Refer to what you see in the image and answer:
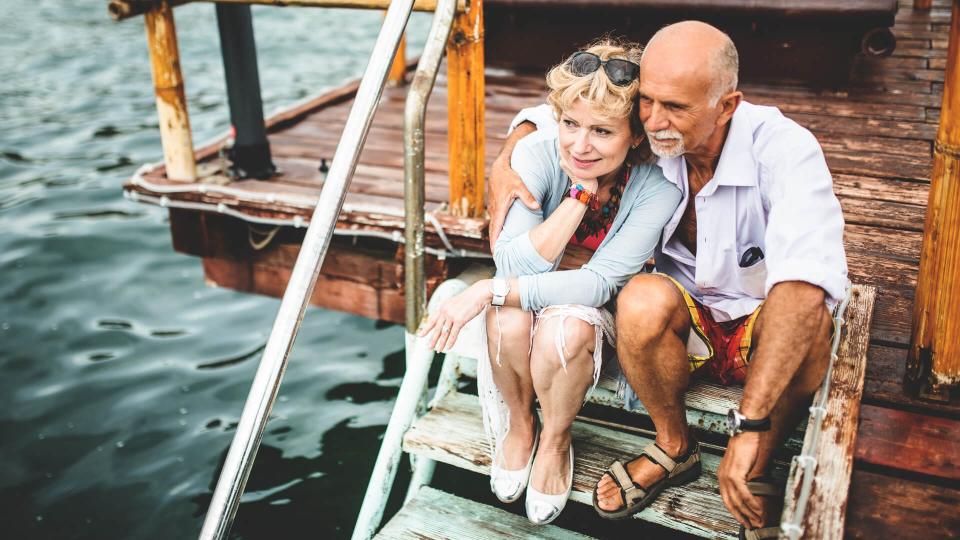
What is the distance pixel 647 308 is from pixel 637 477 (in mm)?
438

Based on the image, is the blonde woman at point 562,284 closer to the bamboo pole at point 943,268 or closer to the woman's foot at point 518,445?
the woman's foot at point 518,445

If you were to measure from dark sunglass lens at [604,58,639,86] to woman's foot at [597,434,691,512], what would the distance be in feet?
2.92

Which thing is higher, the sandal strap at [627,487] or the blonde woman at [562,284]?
the blonde woman at [562,284]

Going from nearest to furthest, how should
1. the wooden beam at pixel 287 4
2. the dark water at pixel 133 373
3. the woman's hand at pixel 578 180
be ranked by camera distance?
the woman's hand at pixel 578 180
the wooden beam at pixel 287 4
the dark water at pixel 133 373

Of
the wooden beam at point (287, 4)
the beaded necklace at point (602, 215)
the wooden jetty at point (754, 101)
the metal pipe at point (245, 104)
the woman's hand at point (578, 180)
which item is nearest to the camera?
the wooden jetty at point (754, 101)

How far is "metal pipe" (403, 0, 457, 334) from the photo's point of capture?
2.14 m

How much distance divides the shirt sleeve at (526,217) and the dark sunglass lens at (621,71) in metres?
0.29

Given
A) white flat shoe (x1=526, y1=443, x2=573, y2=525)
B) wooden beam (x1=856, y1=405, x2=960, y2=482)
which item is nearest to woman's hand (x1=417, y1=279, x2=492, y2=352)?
white flat shoe (x1=526, y1=443, x2=573, y2=525)

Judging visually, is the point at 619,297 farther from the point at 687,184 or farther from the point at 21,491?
the point at 21,491

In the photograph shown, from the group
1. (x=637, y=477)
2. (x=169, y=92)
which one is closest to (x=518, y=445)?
(x=637, y=477)

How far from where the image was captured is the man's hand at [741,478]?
1.69m

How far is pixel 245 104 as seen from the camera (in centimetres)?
340

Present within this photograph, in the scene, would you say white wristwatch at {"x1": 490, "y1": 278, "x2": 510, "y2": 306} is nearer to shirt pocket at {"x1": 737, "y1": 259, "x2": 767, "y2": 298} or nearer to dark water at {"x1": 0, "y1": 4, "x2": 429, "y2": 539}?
shirt pocket at {"x1": 737, "y1": 259, "x2": 767, "y2": 298}

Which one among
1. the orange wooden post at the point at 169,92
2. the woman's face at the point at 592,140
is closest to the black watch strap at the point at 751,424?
the woman's face at the point at 592,140
